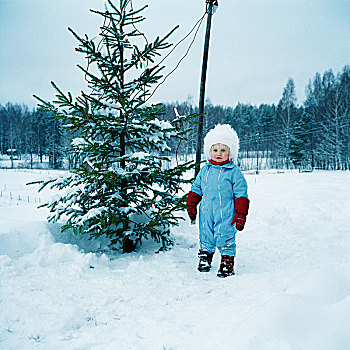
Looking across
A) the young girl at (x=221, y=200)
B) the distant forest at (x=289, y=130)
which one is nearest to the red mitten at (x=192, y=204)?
the young girl at (x=221, y=200)

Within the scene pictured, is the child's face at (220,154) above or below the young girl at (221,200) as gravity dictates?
above

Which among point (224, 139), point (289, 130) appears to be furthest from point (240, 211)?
point (289, 130)

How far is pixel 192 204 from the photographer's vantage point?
11.4 ft

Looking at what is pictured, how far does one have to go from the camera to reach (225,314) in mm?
2119

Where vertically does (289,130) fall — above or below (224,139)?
above

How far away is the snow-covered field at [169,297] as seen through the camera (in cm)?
159

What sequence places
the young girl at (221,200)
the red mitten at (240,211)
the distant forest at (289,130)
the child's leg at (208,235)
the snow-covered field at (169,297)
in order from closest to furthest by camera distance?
the snow-covered field at (169,297) → the red mitten at (240,211) → the young girl at (221,200) → the child's leg at (208,235) → the distant forest at (289,130)

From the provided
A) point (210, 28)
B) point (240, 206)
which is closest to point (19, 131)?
point (210, 28)

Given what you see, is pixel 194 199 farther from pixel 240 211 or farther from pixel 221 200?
pixel 240 211

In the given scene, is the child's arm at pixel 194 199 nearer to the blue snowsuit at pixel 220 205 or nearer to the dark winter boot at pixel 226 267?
the blue snowsuit at pixel 220 205

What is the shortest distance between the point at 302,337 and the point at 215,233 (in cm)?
191

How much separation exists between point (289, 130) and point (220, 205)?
109 ft

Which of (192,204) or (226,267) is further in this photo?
(192,204)

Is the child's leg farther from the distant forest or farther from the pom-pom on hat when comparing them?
the distant forest
